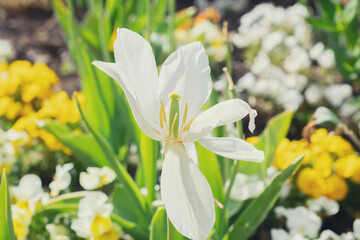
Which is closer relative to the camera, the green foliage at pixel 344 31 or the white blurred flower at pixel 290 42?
the green foliage at pixel 344 31

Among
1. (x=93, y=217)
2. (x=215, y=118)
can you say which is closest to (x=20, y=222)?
(x=93, y=217)

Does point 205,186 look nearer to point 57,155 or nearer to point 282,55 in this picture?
point 57,155

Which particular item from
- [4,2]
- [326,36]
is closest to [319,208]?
[326,36]

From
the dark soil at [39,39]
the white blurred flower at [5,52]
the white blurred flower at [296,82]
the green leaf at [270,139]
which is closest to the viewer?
the green leaf at [270,139]

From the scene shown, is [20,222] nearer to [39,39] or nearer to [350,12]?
[350,12]

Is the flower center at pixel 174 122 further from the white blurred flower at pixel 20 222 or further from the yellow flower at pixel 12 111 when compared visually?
the yellow flower at pixel 12 111

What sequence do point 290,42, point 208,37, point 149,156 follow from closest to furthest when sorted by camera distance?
point 149,156
point 290,42
point 208,37

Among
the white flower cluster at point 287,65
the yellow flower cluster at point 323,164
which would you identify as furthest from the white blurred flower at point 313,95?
the yellow flower cluster at point 323,164
